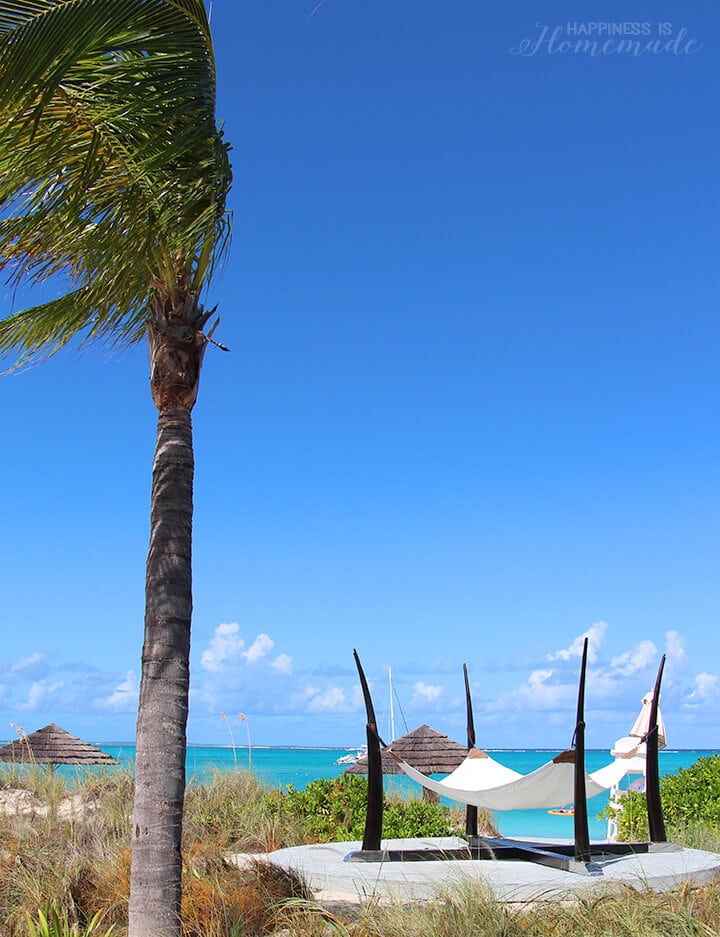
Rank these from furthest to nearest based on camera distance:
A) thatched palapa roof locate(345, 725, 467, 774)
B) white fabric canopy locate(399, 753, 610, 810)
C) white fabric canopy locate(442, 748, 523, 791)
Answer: thatched palapa roof locate(345, 725, 467, 774), white fabric canopy locate(442, 748, 523, 791), white fabric canopy locate(399, 753, 610, 810)

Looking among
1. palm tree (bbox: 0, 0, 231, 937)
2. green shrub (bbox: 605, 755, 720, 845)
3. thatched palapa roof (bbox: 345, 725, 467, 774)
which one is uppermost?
palm tree (bbox: 0, 0, 231, 937)

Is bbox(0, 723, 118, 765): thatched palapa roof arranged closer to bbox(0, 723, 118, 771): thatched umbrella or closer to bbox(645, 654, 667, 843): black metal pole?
bbox(0, 723, 118, 771): thatched umbrella

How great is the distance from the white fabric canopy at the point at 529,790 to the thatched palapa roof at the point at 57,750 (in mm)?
7165

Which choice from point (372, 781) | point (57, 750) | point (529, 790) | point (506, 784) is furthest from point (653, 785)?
point (57, 750)

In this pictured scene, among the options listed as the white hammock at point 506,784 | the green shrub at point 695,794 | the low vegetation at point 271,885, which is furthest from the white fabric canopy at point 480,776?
the green shrub at point 695,794

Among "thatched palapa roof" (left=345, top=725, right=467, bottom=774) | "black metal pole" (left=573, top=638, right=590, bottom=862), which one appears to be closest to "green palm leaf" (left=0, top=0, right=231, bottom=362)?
"black metal pole" (left=573, top=638, right=590, bottom=862)

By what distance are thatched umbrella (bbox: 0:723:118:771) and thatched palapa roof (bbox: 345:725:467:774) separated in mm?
3938

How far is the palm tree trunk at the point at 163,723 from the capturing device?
4.70 m

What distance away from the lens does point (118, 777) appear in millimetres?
11523

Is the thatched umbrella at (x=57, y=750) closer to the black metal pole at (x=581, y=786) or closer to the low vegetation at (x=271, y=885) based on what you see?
the low vegetation at (x=271, y=885)

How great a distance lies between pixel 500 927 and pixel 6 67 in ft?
16.1

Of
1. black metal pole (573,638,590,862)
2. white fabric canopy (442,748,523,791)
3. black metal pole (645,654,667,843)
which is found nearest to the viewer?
black metal pole (573,638,590,862)

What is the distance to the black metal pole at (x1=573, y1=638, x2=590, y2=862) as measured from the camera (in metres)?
6.86

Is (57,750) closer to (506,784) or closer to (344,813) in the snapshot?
(344,813)
